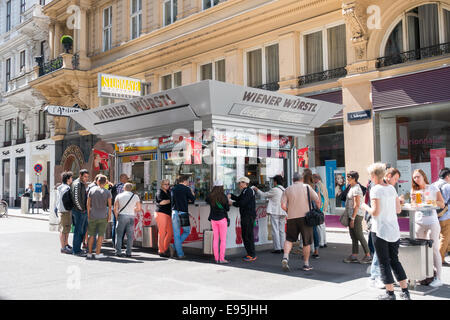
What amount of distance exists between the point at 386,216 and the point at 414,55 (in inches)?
337

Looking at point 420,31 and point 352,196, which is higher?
point 420,31

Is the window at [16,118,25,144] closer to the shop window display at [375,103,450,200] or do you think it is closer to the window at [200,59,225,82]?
the window at [200,59,225,82]

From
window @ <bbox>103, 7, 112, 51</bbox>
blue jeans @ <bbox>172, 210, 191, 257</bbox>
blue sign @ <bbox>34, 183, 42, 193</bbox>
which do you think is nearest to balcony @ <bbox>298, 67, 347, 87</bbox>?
blue jeans @ <bbox>172, 210, 191, 257</bbox>

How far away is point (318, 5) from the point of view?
14586 mm

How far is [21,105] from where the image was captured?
31359mm

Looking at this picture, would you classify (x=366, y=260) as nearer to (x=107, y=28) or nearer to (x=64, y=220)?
(x=64, y=220)

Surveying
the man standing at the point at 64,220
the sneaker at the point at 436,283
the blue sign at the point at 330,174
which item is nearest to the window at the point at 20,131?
the man standing at the point at 64,220

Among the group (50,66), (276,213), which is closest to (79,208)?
(276,213)

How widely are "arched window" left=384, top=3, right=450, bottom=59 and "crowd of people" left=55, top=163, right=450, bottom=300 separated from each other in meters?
5.34

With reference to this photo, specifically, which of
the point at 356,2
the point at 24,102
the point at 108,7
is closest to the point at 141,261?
the point at 356,2

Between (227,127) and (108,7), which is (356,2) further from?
(108,7)

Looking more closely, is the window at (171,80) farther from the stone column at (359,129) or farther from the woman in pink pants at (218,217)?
the woman in pink pants at (218,217)

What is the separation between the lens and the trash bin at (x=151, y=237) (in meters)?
10.7

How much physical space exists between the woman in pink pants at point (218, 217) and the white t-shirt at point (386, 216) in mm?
3554
